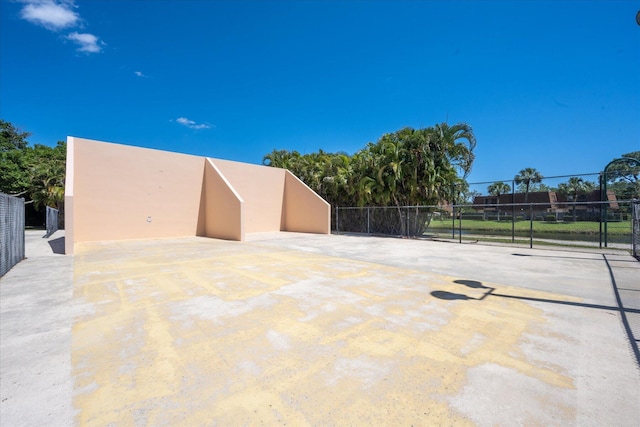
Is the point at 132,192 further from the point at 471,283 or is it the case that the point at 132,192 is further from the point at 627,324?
the point at 627,324

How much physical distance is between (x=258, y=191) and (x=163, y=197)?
5.99 m

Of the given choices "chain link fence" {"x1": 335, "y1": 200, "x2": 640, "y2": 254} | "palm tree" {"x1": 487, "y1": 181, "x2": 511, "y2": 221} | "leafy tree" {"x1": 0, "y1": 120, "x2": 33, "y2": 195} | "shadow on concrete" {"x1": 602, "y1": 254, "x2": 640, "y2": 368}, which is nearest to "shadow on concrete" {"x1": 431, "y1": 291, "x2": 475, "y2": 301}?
"shadow on concrete" {"x1": 602, "y1": 254, "x2": 640, "y2": 368}

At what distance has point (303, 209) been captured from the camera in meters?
19.8

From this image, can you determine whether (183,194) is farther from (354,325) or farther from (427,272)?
(354,325)

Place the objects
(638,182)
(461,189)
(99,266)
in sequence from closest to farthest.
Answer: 1. (99,266)
2. (638,182)
3. (461,189)

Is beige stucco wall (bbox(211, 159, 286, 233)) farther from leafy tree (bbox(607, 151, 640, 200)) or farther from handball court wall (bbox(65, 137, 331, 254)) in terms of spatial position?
leafy tree (bbox(607, 151, 640, 200))

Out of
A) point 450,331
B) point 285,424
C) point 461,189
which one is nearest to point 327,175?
point 461,189

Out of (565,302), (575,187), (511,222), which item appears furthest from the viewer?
(575,187)

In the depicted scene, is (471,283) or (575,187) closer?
(471,283)

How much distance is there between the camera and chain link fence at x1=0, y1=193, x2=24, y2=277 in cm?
648

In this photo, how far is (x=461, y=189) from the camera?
52.2ft

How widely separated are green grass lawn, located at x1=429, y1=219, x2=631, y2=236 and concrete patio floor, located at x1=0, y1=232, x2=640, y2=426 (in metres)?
8.13

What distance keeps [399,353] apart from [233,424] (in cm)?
172

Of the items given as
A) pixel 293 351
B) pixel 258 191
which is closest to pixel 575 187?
pixel 293 351
